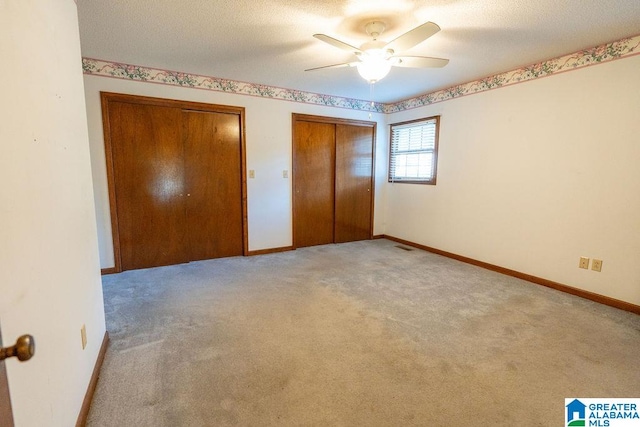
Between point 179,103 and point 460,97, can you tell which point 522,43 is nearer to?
point 460,97

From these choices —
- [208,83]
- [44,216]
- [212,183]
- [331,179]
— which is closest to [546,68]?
[331,179]

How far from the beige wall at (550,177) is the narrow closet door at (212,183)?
9.37ft

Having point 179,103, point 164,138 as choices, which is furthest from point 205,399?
point 179,103

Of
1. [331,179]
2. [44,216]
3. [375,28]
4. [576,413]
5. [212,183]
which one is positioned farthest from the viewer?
[331,179]

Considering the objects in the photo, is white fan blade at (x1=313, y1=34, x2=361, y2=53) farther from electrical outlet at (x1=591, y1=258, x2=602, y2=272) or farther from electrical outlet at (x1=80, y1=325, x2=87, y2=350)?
electrical outlet at (x1=591, y1=258, x2=602, y2=272)

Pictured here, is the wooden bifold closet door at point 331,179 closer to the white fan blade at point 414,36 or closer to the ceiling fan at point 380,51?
the ceiling fan at point 380,51

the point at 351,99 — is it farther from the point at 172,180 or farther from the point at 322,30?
the point at 172,180

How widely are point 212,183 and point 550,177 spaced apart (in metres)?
3.88

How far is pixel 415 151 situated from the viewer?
4691 mm

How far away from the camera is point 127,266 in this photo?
140 inches

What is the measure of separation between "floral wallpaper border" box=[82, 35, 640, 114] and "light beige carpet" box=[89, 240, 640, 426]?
2.22 meters

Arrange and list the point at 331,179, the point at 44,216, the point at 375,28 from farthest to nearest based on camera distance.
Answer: the point at 331,179 < the point at 375,28 < the point at 44,216

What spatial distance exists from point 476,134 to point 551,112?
2.69 ft

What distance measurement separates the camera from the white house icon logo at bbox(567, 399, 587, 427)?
57.5 inches
